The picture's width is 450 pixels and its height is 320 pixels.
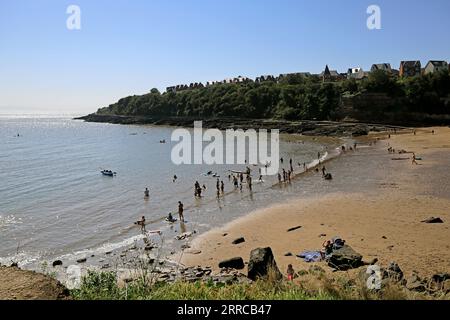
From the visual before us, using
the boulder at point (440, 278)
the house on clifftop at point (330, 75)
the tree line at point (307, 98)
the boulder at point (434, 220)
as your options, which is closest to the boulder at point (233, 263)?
the boulder at point (440, 278)

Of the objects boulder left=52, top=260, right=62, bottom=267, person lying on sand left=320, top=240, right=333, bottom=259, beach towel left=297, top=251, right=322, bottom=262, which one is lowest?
boulder left=52, top=260, right=62, bottom=267

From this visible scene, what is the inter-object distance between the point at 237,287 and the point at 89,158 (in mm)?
58058

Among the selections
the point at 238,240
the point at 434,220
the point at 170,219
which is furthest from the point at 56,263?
the point at 434,220

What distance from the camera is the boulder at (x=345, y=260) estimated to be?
15758 millimetres

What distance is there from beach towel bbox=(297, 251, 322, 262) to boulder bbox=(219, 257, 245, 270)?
2.76 metres

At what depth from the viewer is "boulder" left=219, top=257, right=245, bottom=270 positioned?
1697 cm

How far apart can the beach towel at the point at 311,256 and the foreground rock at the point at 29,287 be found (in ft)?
35.5

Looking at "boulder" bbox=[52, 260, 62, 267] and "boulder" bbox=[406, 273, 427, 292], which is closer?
"boulder" bbox=[406, 273, 427, 292]

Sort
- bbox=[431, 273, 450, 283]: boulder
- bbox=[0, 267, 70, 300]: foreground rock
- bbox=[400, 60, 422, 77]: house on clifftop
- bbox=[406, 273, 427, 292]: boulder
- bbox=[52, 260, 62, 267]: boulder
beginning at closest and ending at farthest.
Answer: bbox=[0, 267, 70, 300]: foreground rock
bbox=[406, 273, 427, 292]: boulder
bbox=[431, 273, 450, 283]: boulder
bbox=[52, 260, 62, 267]: boulder
bbox=[400, 60, 422, 77]: house on clifftop

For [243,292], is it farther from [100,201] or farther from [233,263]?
[100,201]

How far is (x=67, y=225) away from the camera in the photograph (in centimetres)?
2566

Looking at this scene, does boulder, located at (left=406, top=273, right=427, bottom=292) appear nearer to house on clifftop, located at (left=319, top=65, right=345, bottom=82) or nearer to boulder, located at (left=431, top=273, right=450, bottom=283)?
boulder, located at (left=431, top=273, right=450, bottom=283)

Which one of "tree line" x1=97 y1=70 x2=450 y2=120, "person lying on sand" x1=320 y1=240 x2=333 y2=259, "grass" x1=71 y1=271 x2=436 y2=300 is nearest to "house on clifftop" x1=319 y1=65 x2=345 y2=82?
"tree line" x1=97 y1=70 x2=450 y2=120

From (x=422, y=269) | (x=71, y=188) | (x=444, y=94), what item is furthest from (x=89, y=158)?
(x=444, y=94)
